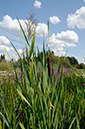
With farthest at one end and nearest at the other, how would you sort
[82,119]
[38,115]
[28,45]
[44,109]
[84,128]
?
[82,119] < [84,128] < [38,115] < [44,109] < [28,45]

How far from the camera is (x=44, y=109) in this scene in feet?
3.01

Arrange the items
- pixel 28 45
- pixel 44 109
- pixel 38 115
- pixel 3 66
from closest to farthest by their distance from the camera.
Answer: pixel 28 45, pixel 44 109, pixel 38 115, pixel 3 66

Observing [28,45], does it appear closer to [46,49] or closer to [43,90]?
[46,49]

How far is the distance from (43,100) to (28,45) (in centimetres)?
41

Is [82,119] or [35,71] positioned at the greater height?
[35,71]

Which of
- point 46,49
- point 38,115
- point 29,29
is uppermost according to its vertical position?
point 29,29

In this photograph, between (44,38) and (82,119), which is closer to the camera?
(44,38)

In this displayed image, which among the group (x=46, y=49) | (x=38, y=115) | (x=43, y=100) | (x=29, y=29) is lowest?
(x=38, y=115)

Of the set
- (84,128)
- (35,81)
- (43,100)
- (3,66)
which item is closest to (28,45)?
(35,81)

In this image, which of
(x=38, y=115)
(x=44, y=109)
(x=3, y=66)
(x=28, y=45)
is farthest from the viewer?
(x=3, y=66)

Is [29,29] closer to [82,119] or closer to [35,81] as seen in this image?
[35,81]

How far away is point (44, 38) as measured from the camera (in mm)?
900

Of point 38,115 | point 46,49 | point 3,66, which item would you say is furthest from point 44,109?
point 3,66

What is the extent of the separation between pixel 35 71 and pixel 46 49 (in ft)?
0.59
